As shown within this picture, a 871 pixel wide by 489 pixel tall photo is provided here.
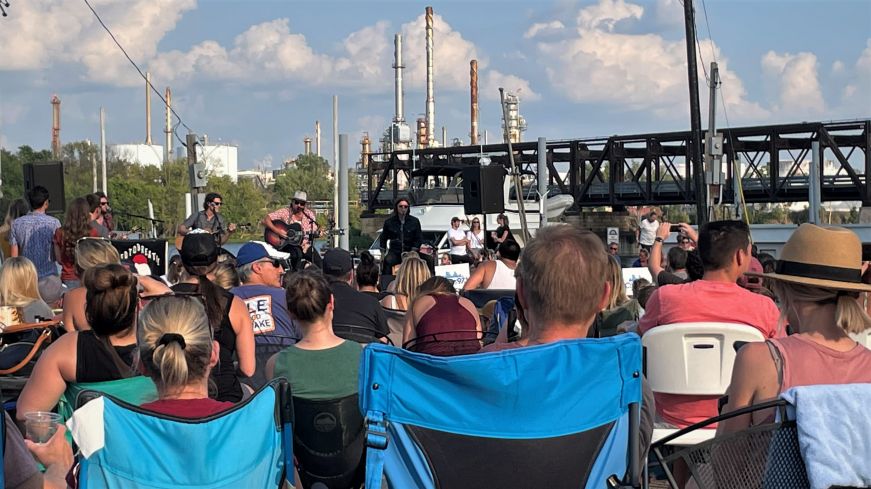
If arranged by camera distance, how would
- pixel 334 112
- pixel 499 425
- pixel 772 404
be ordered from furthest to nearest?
pixel 334 112 → pixel 499 425 → pixel 772 404

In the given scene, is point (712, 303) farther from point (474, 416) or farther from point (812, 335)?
point (474, 416)

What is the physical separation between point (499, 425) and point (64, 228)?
833cm

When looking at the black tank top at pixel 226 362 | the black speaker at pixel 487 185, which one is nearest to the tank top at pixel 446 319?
the black tank top at pixel 226 362

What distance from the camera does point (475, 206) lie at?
17062 mm

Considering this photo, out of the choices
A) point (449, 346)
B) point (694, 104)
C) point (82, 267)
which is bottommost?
point (449, 346)

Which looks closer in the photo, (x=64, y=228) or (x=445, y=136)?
(x=64, y=228)

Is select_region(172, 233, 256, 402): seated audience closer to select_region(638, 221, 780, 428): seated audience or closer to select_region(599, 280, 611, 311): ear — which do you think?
select_region(638, 221, 780, 428): seated audience

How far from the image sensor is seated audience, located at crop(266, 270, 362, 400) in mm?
4566

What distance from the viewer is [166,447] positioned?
10.4 feet

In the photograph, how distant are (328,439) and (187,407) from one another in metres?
1.09

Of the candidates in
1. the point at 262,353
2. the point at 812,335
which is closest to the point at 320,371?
the point at 262,353

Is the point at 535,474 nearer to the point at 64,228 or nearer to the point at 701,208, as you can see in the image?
the point at 64,228

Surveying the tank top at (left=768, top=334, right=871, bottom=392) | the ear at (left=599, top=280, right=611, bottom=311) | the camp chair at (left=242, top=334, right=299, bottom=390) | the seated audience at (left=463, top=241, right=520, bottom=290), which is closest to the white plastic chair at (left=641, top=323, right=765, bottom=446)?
the tank top at (left=768, top=334, right=871, bottom=392)

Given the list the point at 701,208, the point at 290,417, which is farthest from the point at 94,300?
the point at 701,208
